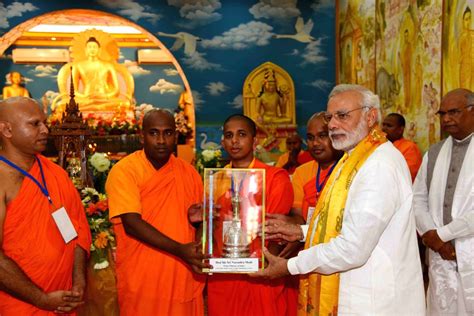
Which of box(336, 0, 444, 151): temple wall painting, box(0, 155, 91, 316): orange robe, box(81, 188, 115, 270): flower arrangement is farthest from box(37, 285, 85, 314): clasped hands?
box(336, 0, 444, 151): temple wall painting

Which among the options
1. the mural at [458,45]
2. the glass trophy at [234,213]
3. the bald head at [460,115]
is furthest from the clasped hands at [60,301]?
the mural at [458,45]

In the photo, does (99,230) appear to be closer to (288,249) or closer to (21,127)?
(21,127)

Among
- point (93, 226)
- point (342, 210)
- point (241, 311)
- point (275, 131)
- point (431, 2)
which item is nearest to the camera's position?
point (342, 210)

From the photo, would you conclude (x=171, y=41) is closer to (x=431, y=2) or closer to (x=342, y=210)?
(x=431, y=2)

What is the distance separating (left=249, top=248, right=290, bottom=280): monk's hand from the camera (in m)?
3.03

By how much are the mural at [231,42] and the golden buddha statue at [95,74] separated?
174 cm

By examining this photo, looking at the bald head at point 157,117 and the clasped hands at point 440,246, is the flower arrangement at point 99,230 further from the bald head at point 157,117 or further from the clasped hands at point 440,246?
the clasped hands at point 440,246

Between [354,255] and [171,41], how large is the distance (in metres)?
10.7

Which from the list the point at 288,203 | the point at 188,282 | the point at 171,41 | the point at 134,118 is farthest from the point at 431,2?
the point at 134,118

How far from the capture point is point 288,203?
3668mm

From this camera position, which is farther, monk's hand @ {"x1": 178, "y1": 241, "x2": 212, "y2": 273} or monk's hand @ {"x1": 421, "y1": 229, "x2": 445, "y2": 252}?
monk's hand @ {"x1": 421, "y1": 229, "x2": 445, "y2": 252}

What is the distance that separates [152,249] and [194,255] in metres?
0.50

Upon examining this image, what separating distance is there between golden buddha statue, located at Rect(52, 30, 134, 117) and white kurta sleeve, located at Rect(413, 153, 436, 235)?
9974 mm

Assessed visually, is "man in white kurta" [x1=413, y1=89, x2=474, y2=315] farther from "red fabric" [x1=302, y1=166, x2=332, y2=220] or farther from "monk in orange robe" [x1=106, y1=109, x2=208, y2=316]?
"monk in orange robe" [x1=106, y1=109, x2=208, y2=316]
